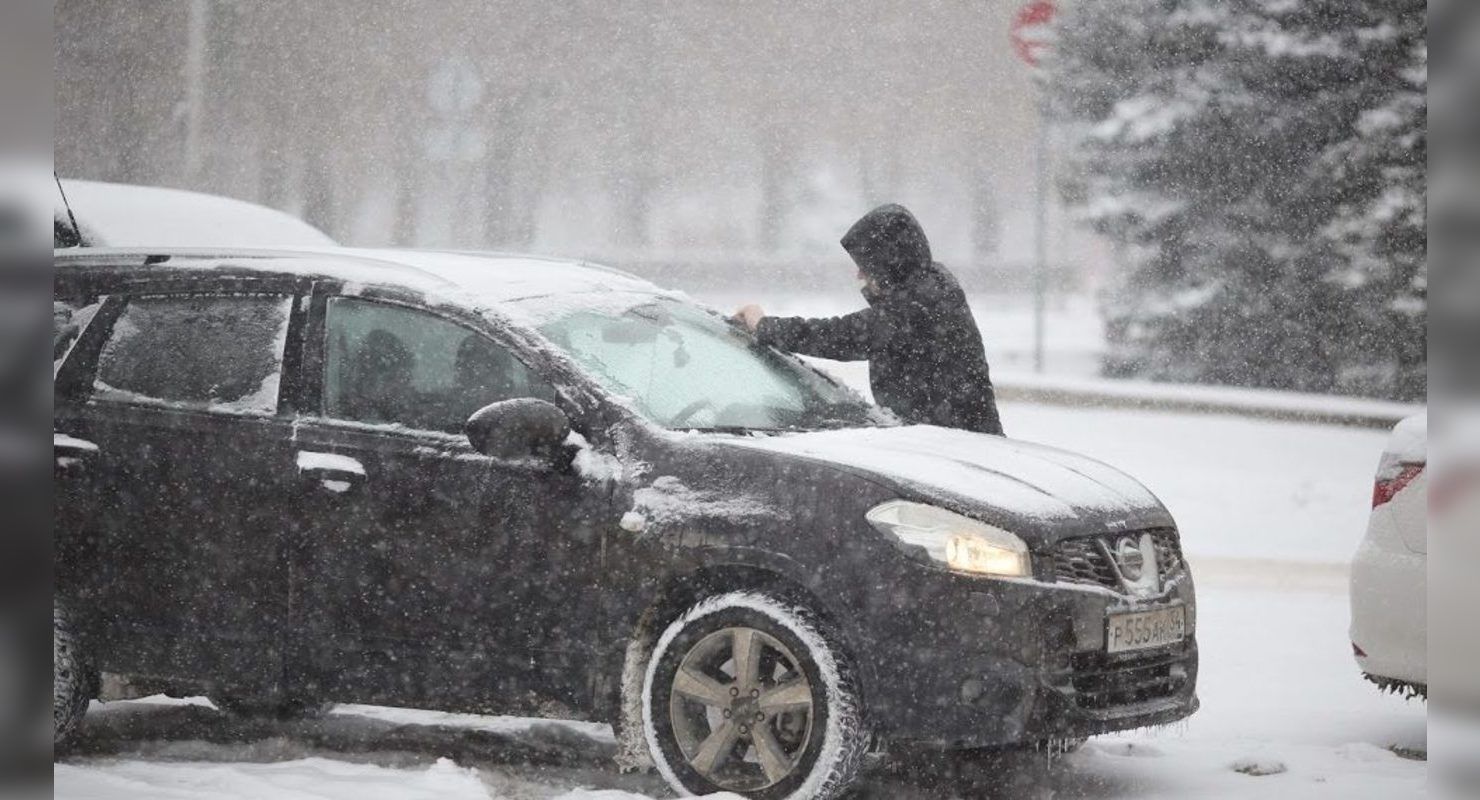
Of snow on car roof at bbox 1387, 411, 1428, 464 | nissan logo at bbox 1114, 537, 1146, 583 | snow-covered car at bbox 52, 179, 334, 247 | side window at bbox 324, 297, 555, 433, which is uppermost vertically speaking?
snow-covered car at bbox 52, 179, 334, 247

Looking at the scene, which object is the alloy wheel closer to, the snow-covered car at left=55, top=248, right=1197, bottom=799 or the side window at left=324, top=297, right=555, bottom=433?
the snow-covered car at left=55, top=248, right=1197, bottom=799

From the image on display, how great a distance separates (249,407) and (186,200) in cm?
429

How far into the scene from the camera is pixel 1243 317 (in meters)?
20.5

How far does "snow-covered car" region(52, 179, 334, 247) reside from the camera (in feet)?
30.2

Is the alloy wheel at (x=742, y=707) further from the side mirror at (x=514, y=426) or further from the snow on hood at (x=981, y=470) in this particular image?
the side mirror at (x=514, y=426)

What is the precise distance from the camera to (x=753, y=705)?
17.8 ft

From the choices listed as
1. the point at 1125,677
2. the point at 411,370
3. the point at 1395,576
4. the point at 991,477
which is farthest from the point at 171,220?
the point at 1395,576

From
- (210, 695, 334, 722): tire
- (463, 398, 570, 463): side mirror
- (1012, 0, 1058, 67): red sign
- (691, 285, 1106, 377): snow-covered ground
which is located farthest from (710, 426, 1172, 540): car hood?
(691, 285, 1106, 377): snow-covered ground

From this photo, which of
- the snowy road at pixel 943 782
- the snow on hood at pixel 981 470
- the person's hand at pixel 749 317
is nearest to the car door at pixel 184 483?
the snowy road at pixel 943 782

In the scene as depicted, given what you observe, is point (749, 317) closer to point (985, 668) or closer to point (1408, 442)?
point (985, 668)

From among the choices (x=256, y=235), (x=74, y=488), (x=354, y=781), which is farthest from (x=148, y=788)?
(x=256, y=235)

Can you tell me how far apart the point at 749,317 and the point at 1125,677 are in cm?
217

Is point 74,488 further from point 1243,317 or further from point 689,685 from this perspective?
point 1243,317

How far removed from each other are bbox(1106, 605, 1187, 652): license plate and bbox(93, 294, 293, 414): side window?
272 cm
